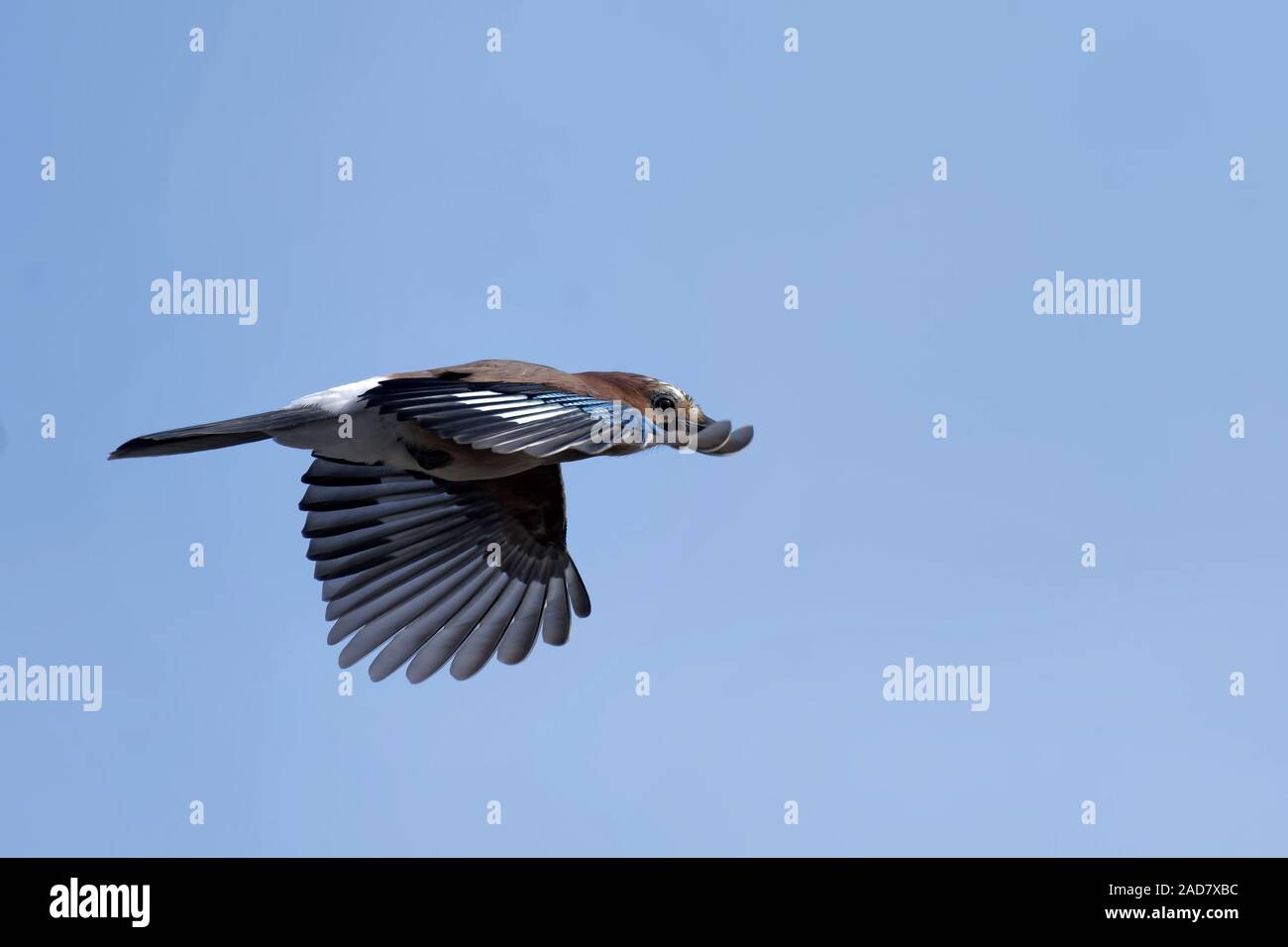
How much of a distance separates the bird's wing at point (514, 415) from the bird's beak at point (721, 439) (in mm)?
619

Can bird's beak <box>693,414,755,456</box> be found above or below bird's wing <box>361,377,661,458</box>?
below

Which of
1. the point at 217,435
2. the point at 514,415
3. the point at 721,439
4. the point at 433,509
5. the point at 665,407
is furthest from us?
the point at 433,509

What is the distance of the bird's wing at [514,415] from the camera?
7.67 metres

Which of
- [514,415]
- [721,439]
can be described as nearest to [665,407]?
[514,415]

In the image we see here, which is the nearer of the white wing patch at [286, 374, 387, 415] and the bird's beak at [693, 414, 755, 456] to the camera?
the bird's beak at [693, 414, 755, 456]

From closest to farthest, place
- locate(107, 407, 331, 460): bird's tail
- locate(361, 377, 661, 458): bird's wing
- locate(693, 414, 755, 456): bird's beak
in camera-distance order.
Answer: locate(693, 414, 755, 456): bird's beak
locate(361, 377, 661, 458): bird's wing
locate(107, 407, 331, 460): bird's tail

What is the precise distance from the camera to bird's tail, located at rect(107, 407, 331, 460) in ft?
27.6

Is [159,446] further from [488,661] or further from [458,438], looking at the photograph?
[488,661]

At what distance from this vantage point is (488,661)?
10.0 m

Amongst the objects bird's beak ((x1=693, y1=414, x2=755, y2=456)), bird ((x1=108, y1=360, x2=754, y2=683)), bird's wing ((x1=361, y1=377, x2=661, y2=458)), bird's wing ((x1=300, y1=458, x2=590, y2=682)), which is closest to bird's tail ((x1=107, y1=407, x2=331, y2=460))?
bird ((x1=108, y1=360, x2=754, y2=683))

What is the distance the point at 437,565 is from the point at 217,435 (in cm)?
225

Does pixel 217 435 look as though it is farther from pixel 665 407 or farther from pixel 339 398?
pixel 665 407

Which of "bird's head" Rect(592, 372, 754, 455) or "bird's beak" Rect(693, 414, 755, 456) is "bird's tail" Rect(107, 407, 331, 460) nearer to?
"bird's head" Rect(592, 372, 754, 455)

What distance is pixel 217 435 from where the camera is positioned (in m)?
8.48
